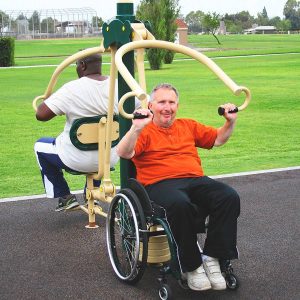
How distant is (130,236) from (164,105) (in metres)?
0.84

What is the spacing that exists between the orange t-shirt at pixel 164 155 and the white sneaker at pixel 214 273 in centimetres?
59

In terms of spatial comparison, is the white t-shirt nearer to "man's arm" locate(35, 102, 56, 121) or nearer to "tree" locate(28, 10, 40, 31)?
"man's arm" locate(35, 102, 56, 121)

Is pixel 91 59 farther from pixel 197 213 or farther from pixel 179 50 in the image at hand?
pixel 197 213

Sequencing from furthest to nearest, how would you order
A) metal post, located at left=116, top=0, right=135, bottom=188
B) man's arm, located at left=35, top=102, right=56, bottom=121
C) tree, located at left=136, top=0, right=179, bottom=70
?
tree, located at left=136, top=0, right=179, bottom=70 < man's arm, located at left=35, top=102, right=56, bottom=121 < metal post, located at left=116, top=0, right=135, bottom=188

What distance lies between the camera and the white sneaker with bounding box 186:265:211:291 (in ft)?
13.4

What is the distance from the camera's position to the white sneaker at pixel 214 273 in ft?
13.5

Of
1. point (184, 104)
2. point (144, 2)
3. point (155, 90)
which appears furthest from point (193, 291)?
point (144, 2)

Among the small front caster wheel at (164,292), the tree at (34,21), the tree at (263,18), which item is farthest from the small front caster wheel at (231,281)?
the tree at (263,18)

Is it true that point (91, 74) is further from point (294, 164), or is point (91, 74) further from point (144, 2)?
point (144, 2)

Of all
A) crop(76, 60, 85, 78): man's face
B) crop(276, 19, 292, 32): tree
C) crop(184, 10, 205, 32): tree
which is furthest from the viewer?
crop(184, 10, 205, 32): tree

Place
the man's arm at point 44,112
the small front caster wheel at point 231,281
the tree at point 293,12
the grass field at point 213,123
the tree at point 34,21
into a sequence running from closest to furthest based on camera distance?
the small front caster wheel at point 231,281 < the man's arm at point 44,112 < the grass field at point 213,123 < the tree at point 34,21 < the tree at point 293,12

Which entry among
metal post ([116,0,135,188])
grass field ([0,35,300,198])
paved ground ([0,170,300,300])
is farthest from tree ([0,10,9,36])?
metal post ([116,0,135,188])

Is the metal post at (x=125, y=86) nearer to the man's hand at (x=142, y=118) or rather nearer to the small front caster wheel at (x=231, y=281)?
the man's hand at (x=142, y=118)

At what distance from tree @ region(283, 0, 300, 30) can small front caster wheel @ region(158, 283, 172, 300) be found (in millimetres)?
161630
